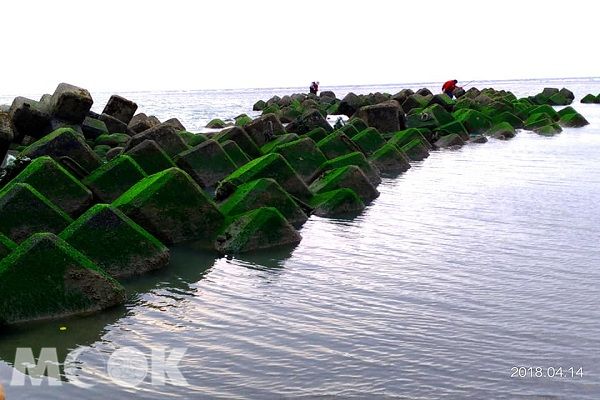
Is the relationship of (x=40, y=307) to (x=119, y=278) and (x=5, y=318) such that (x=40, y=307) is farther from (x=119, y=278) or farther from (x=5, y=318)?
(x=119, y=278)

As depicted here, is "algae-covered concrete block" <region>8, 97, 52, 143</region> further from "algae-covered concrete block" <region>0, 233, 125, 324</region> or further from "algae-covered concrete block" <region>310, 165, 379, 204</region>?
"algae-covered concrete block" <region>0, 233, 125, 324</region>

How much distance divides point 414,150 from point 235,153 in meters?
8.13

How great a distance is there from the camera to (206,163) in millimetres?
14414

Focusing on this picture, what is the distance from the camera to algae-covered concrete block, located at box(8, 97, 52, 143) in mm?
17859

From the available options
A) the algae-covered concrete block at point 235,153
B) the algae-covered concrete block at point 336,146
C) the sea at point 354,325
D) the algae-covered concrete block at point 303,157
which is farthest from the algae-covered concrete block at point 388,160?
the sea at point 354,325

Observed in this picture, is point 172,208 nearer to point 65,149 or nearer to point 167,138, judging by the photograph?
point 65,149

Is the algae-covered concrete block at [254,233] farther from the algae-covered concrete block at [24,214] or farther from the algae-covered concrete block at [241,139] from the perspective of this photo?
the algae-covered concrete block at [241,139]

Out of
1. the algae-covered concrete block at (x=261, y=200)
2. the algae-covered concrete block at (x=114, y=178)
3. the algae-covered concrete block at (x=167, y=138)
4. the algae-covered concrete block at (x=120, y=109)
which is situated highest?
the algae-covered concrete block at (x=120, y=109)

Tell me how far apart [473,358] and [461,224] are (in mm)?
5990

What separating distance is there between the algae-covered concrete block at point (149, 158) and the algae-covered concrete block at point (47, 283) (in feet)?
18.6

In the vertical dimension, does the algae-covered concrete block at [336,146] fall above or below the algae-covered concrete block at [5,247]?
above

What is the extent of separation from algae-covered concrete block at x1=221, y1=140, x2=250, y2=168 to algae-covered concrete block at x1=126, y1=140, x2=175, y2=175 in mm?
2816

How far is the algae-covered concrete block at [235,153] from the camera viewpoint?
1567 centimetres

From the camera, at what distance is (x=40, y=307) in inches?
276
